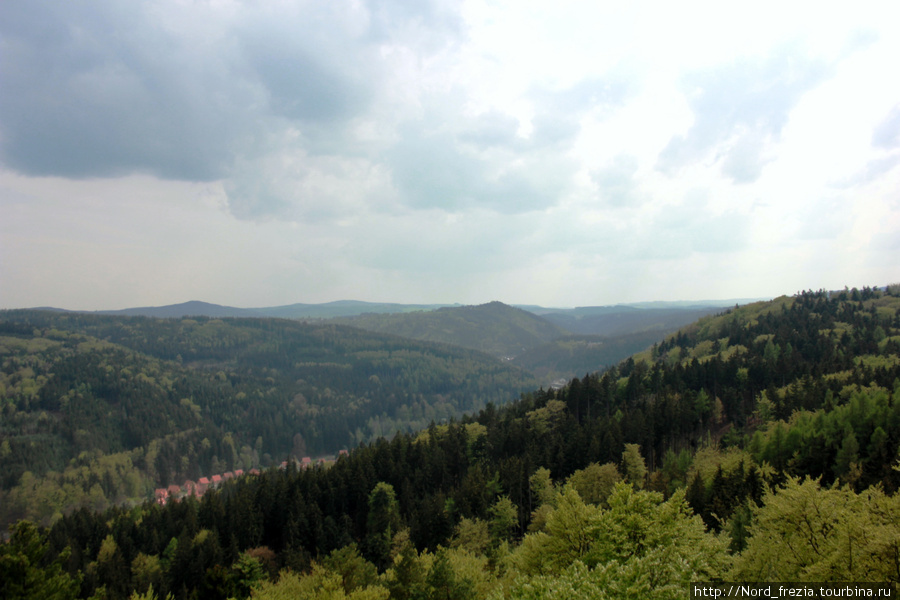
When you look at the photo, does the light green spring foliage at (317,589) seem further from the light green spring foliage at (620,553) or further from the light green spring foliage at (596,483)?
the light green spring foliage at (596,483)

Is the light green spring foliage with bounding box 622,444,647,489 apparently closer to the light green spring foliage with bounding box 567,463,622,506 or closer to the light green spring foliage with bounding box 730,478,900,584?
the light green spring foliage with bounding box 567,463,622,506

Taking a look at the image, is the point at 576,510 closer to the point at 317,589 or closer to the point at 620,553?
the point at 620,553

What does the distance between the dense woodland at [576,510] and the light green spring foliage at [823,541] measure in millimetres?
126

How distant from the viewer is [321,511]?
97.0m

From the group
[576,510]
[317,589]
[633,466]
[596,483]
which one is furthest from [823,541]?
[633,466]

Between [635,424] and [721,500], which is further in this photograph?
[635,424]

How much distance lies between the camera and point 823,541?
2959 centimetres

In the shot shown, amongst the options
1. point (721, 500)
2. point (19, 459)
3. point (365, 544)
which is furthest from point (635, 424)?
point (19, 459)

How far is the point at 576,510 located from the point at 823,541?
15966mm

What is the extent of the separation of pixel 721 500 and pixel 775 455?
19113mm

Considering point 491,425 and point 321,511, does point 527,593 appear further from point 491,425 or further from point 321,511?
point 491,425

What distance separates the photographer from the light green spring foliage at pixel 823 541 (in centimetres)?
2420

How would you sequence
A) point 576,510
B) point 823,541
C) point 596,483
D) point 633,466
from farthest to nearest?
point 633,466 < point 596,483 < point 576,510 < point 823,541

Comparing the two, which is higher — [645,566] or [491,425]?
[645,566]
